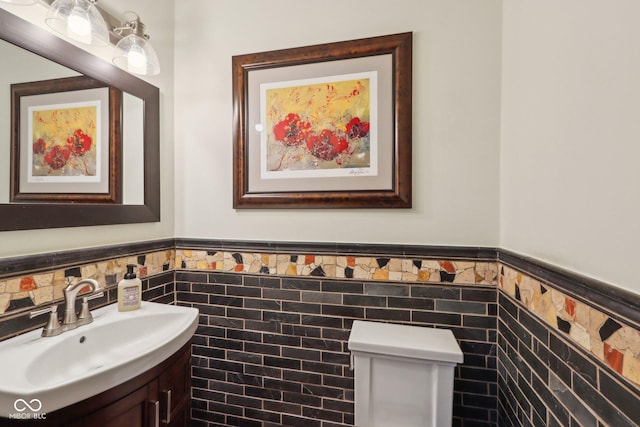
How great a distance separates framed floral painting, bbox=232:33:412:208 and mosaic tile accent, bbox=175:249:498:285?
0.90 feet

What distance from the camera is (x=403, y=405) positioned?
→ 43.8 inches

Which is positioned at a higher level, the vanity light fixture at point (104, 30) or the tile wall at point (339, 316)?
the vanity light fixture at point (104, 30)

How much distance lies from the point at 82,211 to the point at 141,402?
0.79 metres

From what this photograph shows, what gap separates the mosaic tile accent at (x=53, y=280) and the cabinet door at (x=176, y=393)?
1.71 feet

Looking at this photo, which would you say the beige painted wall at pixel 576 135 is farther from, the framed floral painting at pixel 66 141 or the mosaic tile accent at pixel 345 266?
the framed floral painting at pixel 66 141

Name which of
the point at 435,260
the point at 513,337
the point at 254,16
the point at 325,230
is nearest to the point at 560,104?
the point at 435,260

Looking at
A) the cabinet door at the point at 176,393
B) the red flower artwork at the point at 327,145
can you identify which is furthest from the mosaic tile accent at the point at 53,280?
the red flower artwork at the point at 327,145

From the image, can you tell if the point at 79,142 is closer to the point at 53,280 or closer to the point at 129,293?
the point at 53,280

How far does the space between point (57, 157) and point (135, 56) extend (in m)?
0.57

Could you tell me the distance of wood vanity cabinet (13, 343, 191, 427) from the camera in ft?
2.36

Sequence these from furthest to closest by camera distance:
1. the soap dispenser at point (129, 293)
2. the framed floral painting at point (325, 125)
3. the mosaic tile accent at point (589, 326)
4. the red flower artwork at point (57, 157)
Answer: the framed floral painting at point (325, 125) < the soap dispenser at point (129, 293) < the red flower artwork at point (57, 157) < the mosaic tile accent at point (589, 326)

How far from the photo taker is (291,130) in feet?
4.63

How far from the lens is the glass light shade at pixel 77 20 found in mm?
1001

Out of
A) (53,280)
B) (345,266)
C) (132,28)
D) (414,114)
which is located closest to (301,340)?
(345,266)
